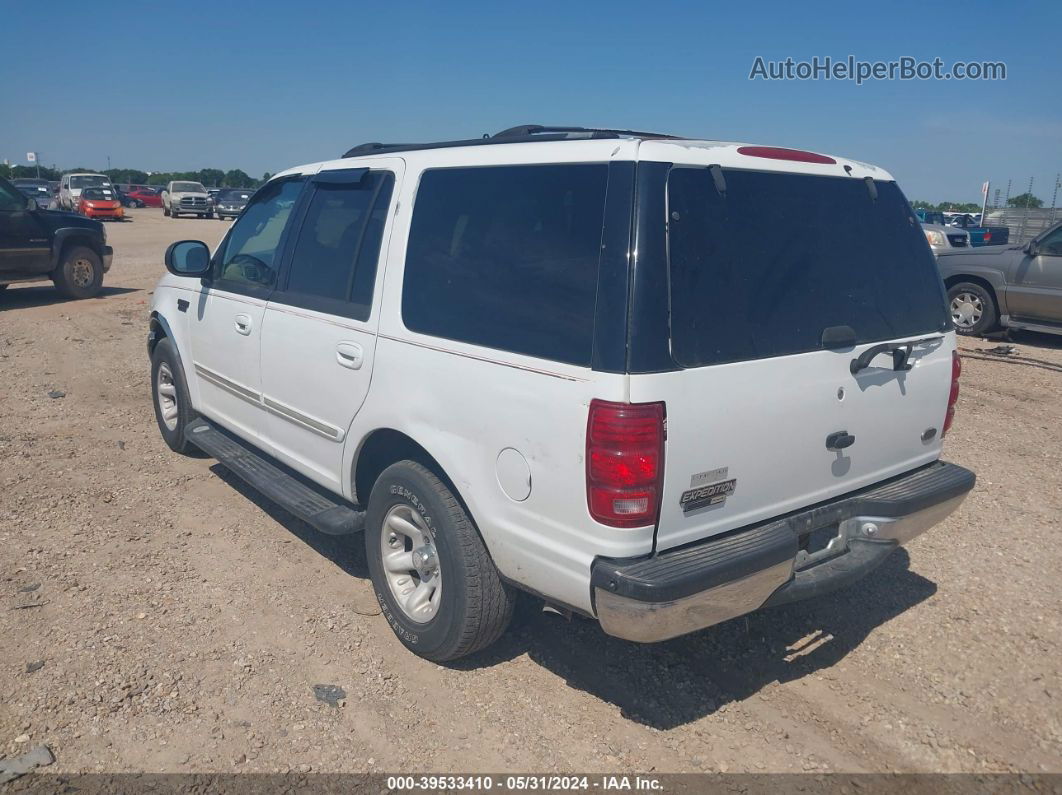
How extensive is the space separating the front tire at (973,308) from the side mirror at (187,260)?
9.44 meters

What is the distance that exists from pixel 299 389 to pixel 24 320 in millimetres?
9645

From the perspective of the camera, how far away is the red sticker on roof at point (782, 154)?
313 cm

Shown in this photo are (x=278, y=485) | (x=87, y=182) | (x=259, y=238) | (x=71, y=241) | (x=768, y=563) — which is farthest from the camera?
(x=87, y=182)

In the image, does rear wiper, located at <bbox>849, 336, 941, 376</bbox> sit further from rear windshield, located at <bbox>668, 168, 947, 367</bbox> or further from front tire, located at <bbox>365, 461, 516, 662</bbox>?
front tire, located at <bbox>365, 461, 516, 662</bbox>

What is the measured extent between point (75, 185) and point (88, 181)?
57 cm

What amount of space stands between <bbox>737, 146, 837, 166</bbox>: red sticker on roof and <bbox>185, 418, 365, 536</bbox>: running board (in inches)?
92.1

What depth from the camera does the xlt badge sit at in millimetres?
2762

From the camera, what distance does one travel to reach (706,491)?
2809 millimetres

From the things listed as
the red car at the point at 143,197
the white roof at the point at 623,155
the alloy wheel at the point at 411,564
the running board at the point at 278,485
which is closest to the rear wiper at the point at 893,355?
the white roof at the point at 623,155

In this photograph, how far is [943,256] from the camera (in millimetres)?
11555

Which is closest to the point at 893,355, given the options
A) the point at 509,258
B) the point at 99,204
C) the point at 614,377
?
the point at 614,377

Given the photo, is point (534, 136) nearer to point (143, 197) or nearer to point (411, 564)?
point (411, 564)

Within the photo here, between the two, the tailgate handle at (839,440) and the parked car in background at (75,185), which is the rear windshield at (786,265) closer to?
the tailgate handle at (839,440)

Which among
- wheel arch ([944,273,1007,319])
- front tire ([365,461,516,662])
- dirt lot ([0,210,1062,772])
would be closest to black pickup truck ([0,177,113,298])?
dirt lot ([0,210,1062,772])
